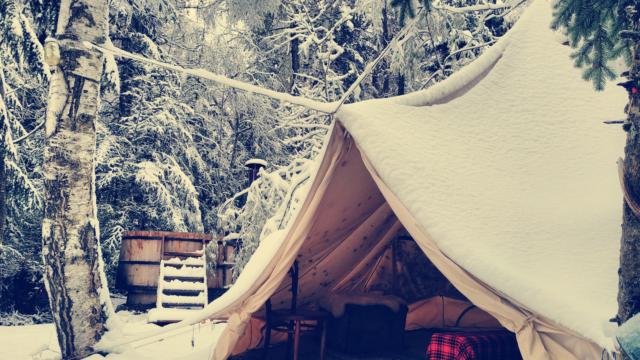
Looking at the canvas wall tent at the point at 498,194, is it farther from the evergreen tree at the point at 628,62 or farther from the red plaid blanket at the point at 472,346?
the red plaid blanket at the point at 472,346

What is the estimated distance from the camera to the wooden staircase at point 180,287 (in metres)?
7.57

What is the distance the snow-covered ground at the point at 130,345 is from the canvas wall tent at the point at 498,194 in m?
1.50

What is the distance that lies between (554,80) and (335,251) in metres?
2.42

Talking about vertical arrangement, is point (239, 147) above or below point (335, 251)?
above

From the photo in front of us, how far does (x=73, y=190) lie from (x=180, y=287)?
331 centimetres

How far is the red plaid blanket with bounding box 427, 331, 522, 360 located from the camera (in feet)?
13.4

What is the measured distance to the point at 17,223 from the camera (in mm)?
9625

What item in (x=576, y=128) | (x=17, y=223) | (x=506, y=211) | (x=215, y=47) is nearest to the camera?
(x=506, y=211)

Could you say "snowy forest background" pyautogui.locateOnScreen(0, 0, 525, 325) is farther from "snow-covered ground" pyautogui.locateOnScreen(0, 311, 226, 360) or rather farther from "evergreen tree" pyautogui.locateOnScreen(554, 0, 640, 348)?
"evergreen tree" pyautogui.locateOnScreen(554, 0, 640, 348)

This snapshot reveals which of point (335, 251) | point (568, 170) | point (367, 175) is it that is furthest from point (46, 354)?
point (568, 170)

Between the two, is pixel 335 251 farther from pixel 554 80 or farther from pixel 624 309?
pixel 624 309

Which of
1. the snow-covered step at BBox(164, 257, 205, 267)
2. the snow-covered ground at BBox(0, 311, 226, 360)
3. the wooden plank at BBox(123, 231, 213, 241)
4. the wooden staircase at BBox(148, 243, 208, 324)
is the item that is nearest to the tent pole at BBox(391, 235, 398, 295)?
the snow-covered ground at BBox(0, 311, 226, 360)

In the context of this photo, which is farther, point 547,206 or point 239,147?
point 239,147

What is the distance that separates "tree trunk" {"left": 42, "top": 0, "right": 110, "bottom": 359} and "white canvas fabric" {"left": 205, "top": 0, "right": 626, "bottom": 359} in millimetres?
1732
